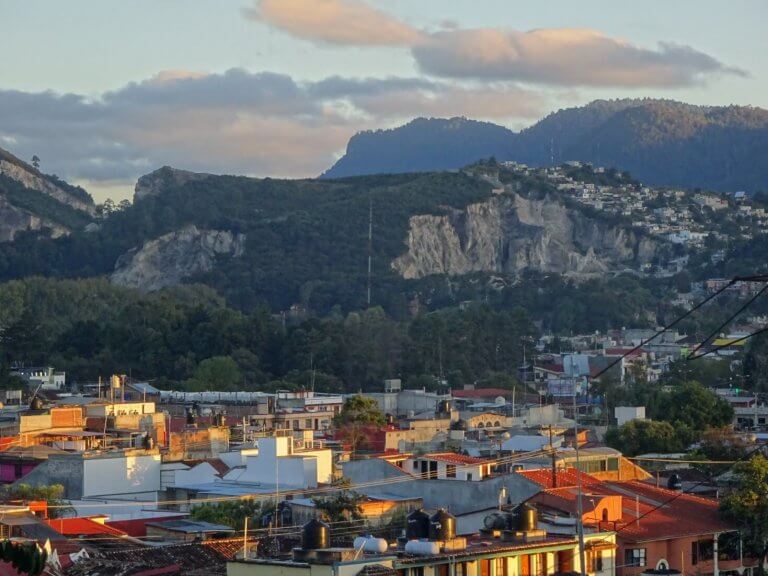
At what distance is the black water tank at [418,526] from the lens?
28.1m

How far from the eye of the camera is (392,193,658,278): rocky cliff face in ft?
611

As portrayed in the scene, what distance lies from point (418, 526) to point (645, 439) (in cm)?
2922

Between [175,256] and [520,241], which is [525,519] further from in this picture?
[520,241]

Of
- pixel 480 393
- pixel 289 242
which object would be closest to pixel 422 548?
pixel 480 393

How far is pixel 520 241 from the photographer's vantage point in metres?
190

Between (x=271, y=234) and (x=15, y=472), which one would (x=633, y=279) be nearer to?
(x=271, y=234)

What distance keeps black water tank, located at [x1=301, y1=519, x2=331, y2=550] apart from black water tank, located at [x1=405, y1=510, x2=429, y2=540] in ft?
7.82

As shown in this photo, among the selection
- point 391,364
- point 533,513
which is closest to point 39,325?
point 391,364

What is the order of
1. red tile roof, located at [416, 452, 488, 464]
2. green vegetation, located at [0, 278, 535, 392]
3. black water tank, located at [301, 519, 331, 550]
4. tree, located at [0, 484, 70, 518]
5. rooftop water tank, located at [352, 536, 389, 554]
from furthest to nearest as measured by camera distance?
green vegetation, located at [0, 278, 535, 392]
red tile roof, located at [416, 452, 488, 464]
tree, located at [0, 484, 70, 518]
rooftop water tank, located at [352, 536, 389, 554]
black water tank, located at [301, 519, 331, 550]

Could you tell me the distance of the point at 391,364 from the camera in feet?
346

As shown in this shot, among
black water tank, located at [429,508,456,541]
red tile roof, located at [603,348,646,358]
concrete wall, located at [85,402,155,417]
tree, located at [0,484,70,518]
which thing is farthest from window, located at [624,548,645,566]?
red tile roof, located at [603,348,646,358]

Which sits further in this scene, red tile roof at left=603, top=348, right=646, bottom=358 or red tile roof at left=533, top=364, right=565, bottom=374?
red tile roof at left=603, top=348, right=646, bottom=358

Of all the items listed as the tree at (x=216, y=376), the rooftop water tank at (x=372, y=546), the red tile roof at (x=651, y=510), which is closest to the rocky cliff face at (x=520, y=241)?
the tree at (x=216, y=376)

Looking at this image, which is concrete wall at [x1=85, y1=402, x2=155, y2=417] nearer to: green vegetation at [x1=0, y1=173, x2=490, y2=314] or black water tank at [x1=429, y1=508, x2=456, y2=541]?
black water tank at [x1=429, y1=508, x2=456, y2=541]
